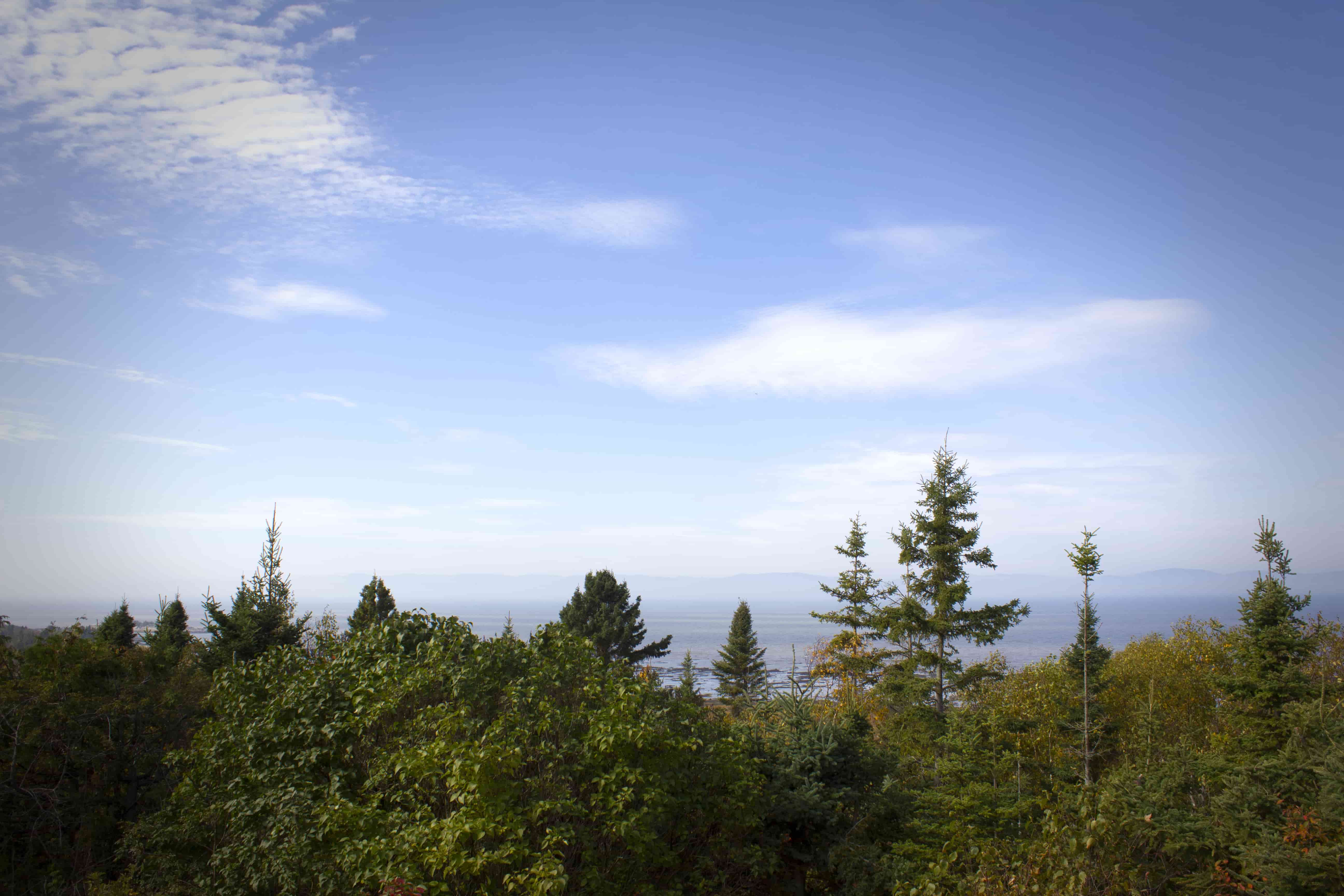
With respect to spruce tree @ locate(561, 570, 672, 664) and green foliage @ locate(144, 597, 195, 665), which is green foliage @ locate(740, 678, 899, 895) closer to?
green foliage @ locate(144, 597, 195, 665)

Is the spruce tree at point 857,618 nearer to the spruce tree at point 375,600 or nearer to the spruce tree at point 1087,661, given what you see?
the spruce tree at point 1087,661

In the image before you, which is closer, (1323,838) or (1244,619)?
(1323,838)

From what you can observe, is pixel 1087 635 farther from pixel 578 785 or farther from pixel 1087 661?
pixel 578 785

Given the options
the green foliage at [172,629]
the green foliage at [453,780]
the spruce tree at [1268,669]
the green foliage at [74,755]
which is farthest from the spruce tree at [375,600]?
the spruce tree at [1268,669]

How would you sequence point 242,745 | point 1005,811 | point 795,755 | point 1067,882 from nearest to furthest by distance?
point 1067,882, point 242,745, point 1005,811, point 795,755

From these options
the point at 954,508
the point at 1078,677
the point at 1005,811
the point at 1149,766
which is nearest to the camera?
the point at 1005,811

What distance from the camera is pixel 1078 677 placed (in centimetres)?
2859

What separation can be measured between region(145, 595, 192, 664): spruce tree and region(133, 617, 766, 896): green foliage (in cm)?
2069

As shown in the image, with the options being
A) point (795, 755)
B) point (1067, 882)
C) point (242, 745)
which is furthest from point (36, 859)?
point (1067, 882)

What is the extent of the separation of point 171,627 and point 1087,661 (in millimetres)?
41338

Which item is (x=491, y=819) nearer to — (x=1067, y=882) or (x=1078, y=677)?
(x=1067, y=882)

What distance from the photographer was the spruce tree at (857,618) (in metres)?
29.6

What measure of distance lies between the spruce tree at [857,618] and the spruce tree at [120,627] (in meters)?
33.0

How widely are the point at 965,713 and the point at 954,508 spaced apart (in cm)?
1249
